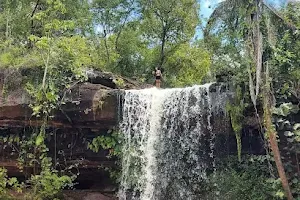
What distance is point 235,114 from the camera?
8047 millimetres

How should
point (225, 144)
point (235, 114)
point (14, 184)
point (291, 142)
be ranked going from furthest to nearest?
point (14, 184)
point (225, 144)
point (235, 114)
point (291, 142)

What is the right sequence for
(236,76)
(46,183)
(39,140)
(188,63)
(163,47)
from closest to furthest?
(236,76) → (46,183) → (39,140) → (163,47) → (188,63)

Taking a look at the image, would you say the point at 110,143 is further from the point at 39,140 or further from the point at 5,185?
the point at 5,185

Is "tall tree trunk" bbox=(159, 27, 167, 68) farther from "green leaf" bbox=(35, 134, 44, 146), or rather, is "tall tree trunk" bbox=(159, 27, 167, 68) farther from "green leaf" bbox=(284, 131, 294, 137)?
"green leaf" bbox=(284, 131, 294, 137)

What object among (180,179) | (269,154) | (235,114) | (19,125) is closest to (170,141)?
(180,179)

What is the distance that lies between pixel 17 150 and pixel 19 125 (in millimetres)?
614

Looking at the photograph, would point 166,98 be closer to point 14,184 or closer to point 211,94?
point 211,94

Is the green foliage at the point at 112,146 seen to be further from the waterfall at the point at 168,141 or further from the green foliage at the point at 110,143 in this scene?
the waterfall at the point at 168,141

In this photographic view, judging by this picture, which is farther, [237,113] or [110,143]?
[110,143]

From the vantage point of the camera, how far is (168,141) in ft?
29.4

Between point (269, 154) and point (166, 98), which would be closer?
point (269, 154)

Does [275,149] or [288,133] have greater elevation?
[288,133]

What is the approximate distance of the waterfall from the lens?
→ 8.62 m

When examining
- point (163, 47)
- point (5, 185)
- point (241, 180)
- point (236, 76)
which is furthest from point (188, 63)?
point (5, 185)
